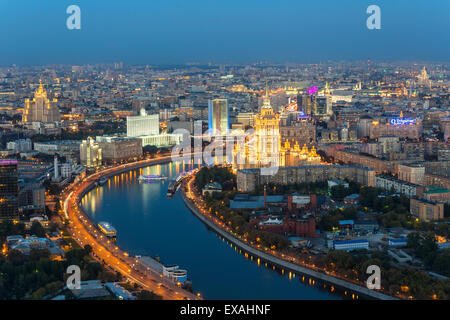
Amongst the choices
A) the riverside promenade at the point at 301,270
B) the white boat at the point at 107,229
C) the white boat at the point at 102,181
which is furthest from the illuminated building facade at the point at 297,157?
the white boat at the point at 107,229

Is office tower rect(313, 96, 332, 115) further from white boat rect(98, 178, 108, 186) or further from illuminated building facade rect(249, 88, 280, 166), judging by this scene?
white boat rect(98, 178, 108, 186)

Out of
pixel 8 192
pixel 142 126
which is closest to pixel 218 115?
pixel 142 126

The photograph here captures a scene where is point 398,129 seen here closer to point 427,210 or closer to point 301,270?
point 427,210

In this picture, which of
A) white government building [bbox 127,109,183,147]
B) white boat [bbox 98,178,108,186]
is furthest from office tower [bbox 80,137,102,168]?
white government building [bbox 127,109,183,147]

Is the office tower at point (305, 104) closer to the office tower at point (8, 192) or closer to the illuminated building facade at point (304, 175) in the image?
the illuminated building facade at point (304, 175)
